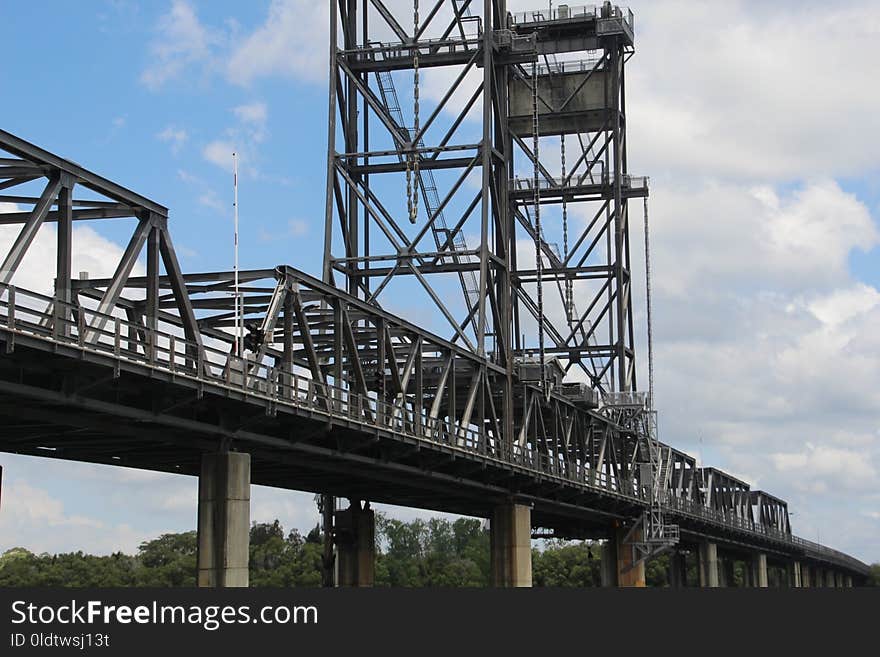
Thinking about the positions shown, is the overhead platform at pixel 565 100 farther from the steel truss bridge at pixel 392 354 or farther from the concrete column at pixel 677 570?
the concrete column at pixel 677 570

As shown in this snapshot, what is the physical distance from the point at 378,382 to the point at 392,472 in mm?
5562

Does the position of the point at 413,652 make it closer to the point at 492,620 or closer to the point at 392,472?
the point at 492,620

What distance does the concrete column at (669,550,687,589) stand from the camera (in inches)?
5872

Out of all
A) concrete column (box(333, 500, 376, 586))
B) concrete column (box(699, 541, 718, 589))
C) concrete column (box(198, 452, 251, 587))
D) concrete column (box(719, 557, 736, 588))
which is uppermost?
concrete column (box(719, 557, 736, 588))

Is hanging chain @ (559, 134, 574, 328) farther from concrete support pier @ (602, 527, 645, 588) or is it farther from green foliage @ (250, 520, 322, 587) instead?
green foliage @ (250, 520, 322, 587)

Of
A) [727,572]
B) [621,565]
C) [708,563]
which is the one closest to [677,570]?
[708,563]

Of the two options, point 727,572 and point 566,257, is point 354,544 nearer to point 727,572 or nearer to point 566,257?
point 566,257

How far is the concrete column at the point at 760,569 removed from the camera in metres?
170

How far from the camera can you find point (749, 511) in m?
177

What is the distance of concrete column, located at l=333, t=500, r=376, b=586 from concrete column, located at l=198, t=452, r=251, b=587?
34.1m

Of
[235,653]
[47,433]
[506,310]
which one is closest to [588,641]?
[235,653]

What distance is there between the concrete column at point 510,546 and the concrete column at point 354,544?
741 cm

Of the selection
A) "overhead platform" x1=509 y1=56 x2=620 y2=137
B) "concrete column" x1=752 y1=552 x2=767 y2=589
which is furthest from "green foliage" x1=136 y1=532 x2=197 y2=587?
"overhead platform" x1=509 y1=56 x2=620 y2=137

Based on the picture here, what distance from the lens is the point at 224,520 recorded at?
46719 millimetres
